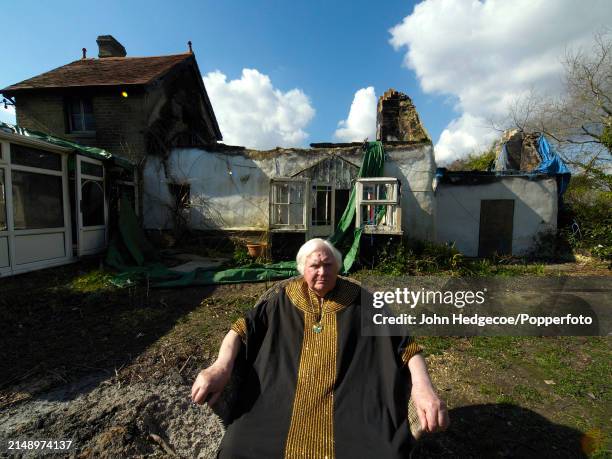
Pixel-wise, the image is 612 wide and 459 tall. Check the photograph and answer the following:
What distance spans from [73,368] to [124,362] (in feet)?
1.42

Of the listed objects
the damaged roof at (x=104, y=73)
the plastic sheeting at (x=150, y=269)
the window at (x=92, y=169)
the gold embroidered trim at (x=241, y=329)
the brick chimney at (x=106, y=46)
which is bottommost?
the plastic sheeting at (x=150, y=269)

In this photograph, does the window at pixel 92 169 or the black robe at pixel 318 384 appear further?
the window at pixel 92 169

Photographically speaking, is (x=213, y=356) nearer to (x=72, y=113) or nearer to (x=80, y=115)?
(x=80, y=115)

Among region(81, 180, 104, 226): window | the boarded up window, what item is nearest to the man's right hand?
region(81, 180, 104, 226): window

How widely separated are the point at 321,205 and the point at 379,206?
5.19 feet

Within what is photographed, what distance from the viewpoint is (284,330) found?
186 centimetres

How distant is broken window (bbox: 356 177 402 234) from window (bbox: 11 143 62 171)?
674cm

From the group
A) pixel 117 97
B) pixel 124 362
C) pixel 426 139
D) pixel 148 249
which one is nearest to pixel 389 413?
pixel 124 362

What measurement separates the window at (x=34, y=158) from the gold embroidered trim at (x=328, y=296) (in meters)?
6.85

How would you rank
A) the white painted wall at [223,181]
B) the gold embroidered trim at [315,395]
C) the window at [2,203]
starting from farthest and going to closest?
the white painted wall at [223,181] → the window at [2,203] → the gold embroidered trim at [315,395]

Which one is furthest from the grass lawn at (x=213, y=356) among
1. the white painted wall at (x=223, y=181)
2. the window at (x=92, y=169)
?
the white painted wall at (x=223, y=181)

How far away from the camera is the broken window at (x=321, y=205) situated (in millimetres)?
8086

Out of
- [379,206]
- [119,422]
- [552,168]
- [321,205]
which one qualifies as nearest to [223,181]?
[321,205]

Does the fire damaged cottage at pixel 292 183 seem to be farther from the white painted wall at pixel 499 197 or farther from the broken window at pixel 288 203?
the white painted wall at pixel 499 197
